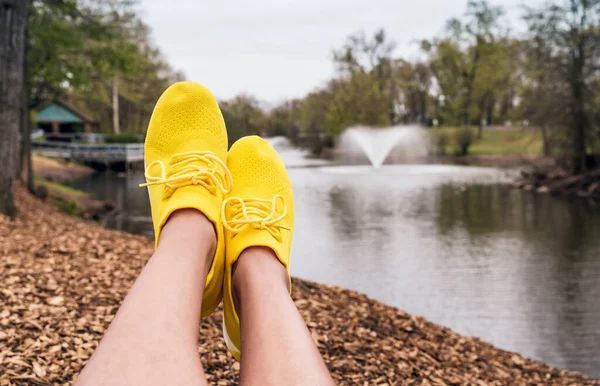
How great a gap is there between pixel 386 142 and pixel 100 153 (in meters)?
15.6

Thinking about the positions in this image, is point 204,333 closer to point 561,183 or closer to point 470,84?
point 561,183

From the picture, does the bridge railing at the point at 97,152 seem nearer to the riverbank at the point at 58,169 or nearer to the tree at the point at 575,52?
the riverbank at the point at 58,169

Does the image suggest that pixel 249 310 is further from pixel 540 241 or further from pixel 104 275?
pixel 540 241

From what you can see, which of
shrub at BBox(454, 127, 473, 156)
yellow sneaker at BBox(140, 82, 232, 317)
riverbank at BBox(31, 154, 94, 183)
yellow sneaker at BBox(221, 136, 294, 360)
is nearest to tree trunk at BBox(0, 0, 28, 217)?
yellow sneaker at BBox(140, 82, 232, 317)

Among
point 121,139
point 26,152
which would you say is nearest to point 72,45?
point 26,152

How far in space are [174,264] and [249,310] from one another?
0.25m

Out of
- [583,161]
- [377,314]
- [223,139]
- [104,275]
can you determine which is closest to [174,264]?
[223,139]

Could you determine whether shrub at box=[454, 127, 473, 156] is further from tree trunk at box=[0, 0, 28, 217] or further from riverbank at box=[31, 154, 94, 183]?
tree trunk at box=[0, 0, 28, 217]

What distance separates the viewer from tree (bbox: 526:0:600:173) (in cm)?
1655

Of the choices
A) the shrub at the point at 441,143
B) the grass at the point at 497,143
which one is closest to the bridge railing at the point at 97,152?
the shrub at the point at 441,143

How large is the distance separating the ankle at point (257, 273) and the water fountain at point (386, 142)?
89.1ft

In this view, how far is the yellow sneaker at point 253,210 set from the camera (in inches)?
70.7

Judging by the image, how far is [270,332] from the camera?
1.39m

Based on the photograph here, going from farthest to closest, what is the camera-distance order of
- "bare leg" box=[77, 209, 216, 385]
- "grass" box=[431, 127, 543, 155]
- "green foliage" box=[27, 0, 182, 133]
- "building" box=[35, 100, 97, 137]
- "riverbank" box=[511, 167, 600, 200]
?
"building" box=[35, 100, 97, 137] → "grass" box=[431, 127, 543, 155] → "riverbank" box=[511, 167, 600, 200] → "green foliage" box=[27, 0, 182, 133] → "bare leg" box=[77, 209, 216, 385]
